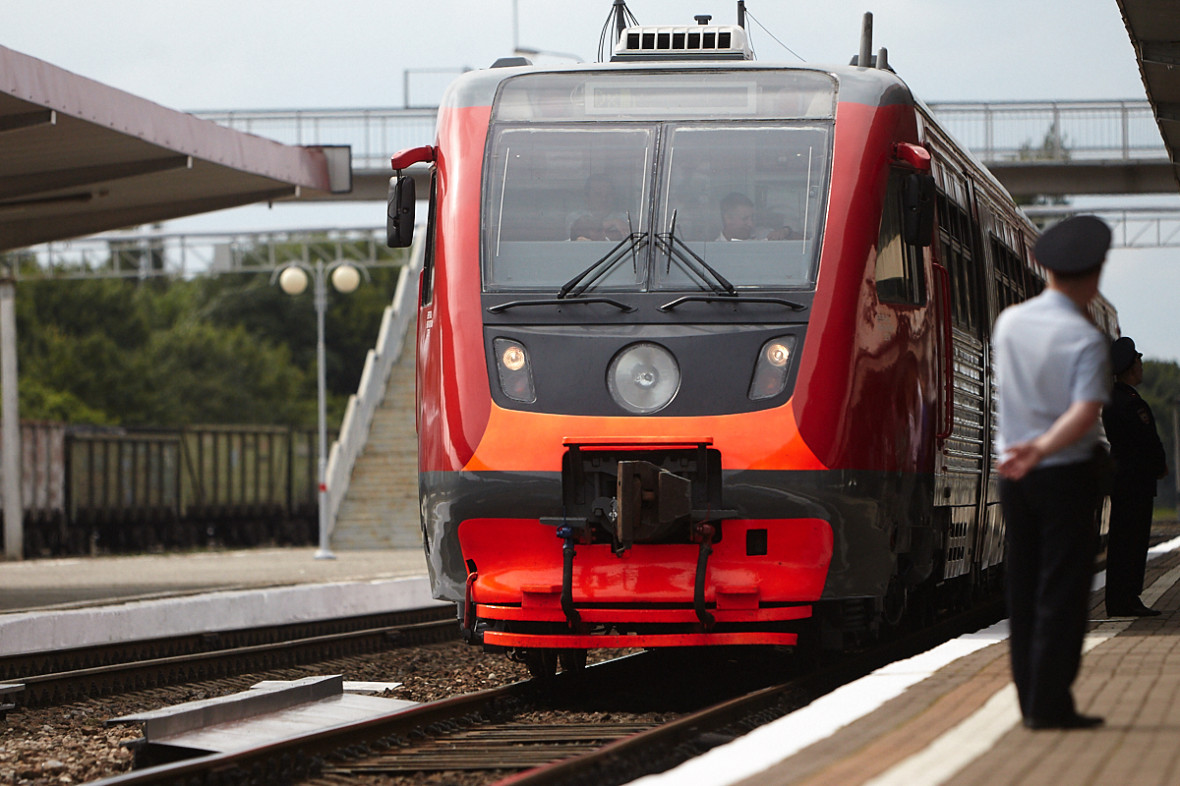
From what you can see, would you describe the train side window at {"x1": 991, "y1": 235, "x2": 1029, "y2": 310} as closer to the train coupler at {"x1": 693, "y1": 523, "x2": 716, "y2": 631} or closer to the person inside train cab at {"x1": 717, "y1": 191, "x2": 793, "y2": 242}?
the person inside train cab at {"x1": 717, "y1": 191, "x2": 793, "y2": 242}

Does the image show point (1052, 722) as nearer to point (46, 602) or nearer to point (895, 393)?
point (895, 393)

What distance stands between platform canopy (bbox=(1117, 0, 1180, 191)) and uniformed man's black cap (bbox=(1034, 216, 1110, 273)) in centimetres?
999

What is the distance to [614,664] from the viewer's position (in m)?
11.9

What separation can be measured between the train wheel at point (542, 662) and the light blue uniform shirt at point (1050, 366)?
4833mm

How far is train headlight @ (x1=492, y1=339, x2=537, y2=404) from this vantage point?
947 cm

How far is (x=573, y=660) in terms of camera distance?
428 inches

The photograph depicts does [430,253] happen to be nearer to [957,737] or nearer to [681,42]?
[681,42]

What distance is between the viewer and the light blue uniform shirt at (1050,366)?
223 inches

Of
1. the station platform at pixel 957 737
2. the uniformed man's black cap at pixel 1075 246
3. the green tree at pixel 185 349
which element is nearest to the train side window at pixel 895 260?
the station platform at pixel 957 737

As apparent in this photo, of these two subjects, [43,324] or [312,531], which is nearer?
[312,531]

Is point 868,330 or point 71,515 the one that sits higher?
point 868,330

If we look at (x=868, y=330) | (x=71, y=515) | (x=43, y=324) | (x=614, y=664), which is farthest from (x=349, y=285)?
(x=43, y=324)

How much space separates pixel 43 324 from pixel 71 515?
4401cm

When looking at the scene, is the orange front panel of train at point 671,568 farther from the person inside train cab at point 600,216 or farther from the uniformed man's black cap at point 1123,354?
the uniformed man's black cap at point 1123,354
